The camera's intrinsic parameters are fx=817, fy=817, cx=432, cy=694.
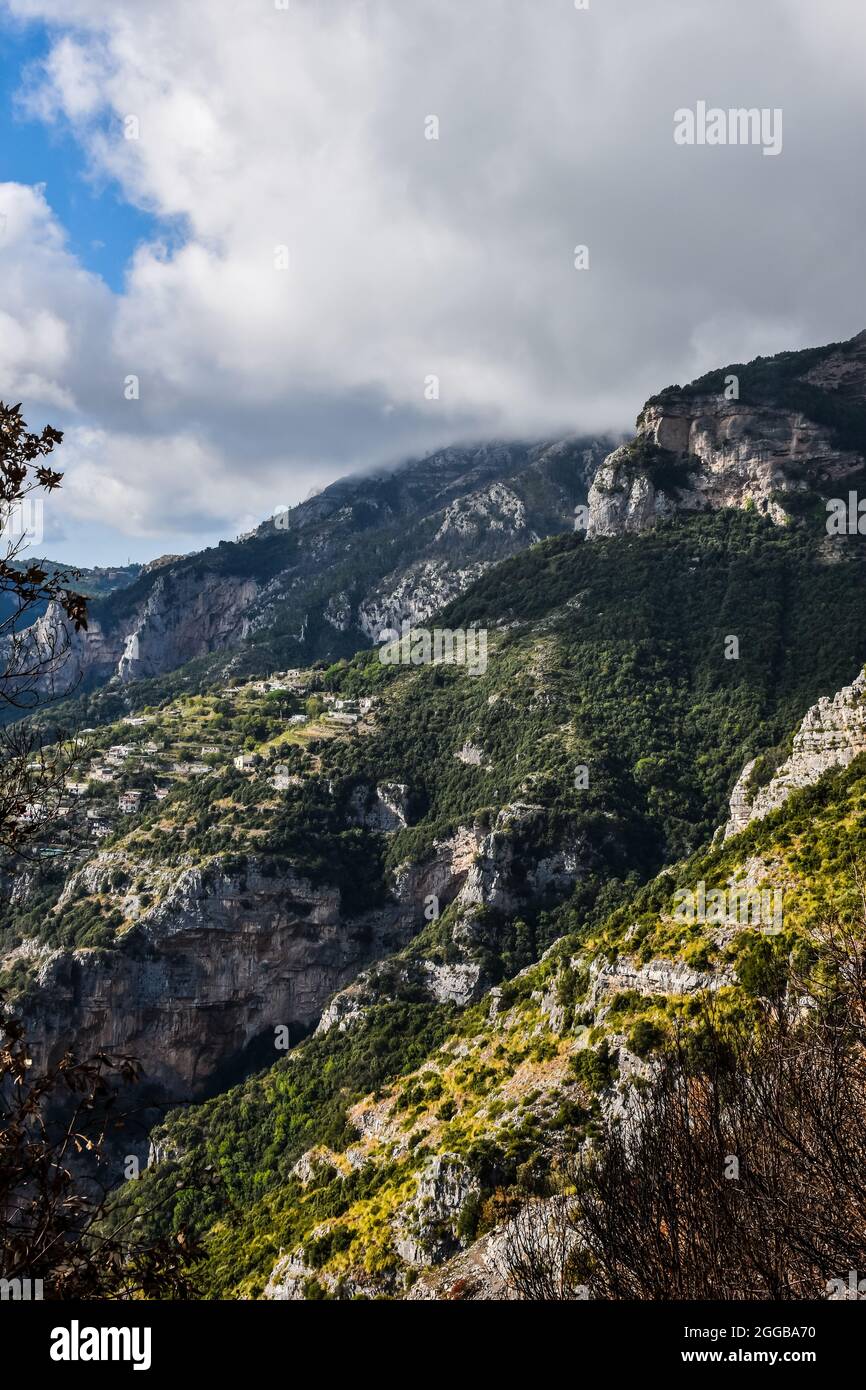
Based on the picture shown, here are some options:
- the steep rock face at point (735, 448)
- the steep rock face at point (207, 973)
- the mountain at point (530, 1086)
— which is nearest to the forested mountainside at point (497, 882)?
the mountain at point (530, 1086)

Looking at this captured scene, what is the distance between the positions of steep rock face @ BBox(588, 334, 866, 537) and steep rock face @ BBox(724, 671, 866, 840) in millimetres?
69877

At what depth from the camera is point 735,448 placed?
113 m

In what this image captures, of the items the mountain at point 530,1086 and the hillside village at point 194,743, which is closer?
the mountain at point 530,1086

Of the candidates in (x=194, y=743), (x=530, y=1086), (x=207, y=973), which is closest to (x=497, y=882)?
(x=207, y=973)

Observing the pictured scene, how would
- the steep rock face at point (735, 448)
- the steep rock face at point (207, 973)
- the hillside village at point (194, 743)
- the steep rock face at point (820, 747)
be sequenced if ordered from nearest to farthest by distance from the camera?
the steep rock face at point (820, 747) < the steep rock face at point (207, 973) < the hillside village at point (194, 743) < the steep rock face at point (735, 448)

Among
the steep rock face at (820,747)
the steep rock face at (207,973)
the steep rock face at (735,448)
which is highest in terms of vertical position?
the steep rock face at (735,448)

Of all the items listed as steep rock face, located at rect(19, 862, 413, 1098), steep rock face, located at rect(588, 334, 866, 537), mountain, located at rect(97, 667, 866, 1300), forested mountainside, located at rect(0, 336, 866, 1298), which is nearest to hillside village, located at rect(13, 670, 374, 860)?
forested mountainside, located at rect(0, 336, 866, 1298)

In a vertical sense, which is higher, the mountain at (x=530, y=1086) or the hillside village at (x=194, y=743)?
the hillside village at (x=194, y=743)

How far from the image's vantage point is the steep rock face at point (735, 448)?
10756 centimetres

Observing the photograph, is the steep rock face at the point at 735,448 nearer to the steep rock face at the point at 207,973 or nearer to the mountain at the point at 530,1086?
the steep rock face at the point at 207,973

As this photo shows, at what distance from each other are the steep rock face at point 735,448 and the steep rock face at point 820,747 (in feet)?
229

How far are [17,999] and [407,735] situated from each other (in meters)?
48.2

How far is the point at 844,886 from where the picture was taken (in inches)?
1039
